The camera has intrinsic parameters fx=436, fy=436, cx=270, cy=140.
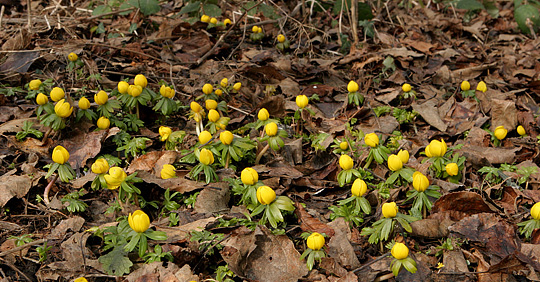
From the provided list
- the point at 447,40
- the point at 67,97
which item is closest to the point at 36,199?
the point at 67,97

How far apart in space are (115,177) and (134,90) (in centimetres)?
90

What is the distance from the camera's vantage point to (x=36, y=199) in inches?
96.3

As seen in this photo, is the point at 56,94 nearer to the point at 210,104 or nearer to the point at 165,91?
the point at 165,91

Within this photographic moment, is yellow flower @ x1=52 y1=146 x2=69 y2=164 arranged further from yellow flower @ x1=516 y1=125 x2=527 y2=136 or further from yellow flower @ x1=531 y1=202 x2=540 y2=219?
yellow flower @ x1=516 y1=125 x2=527 y2=136

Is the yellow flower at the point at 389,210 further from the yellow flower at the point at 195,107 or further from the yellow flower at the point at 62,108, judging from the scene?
the yellow flower at the point at 62,108

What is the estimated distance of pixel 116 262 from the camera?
194cm

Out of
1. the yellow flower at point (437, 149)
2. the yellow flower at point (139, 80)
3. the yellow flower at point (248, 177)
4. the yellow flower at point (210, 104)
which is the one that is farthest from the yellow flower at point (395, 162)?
the yellow flower at point (139, 80)

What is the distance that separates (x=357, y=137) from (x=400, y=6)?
3619 millimetres

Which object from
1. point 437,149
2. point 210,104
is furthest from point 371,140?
point 210,104

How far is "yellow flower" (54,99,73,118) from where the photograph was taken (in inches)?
107

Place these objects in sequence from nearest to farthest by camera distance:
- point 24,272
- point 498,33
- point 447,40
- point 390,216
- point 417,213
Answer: point 24,272, point 390,216, point 417,213, point 447,40, point 498,33

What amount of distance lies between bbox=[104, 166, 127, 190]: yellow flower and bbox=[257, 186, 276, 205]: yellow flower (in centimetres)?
71

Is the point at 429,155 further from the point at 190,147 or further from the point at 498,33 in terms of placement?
the point at 498,33

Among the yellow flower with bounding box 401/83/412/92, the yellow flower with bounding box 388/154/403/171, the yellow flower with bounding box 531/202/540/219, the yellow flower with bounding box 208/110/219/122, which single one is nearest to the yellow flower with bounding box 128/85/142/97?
the yellow flower with bounding box 208/110/219/122
